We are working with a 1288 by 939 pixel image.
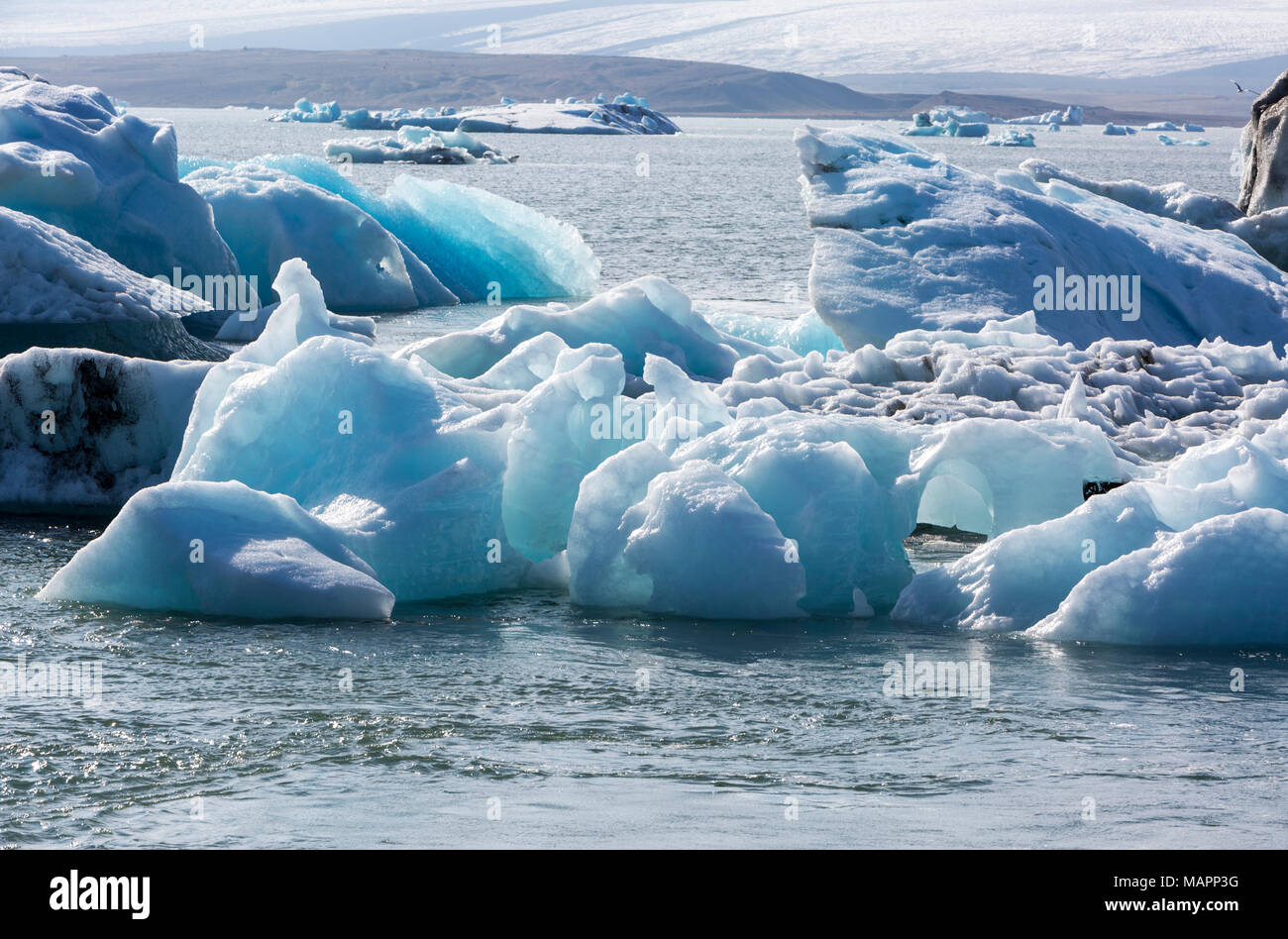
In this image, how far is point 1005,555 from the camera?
6.91 metres

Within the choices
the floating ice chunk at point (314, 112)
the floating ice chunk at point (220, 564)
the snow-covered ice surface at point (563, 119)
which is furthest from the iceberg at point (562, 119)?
the floating ice chunk at point (220, 564)

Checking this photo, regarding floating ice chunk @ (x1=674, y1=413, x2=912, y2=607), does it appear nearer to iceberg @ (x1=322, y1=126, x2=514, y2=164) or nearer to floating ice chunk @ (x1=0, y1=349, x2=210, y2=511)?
floating ice chunk @ (x1=0, y1=349, x2=210, y2=511)

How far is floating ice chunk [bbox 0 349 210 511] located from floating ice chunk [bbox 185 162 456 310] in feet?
25.7

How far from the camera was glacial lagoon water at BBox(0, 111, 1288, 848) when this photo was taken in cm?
432

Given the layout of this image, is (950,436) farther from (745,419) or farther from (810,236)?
(810,236)

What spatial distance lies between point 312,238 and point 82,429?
855 cm

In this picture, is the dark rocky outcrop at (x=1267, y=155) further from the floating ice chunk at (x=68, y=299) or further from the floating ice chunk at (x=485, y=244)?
the floating ice chunk at (x=68, y=299)

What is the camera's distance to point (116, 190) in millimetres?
14508

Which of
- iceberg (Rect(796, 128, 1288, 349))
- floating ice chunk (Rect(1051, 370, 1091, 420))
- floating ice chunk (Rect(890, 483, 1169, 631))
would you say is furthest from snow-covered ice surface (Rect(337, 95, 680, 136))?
floating ice chunk (Rect(890, 483, 1169, 631))

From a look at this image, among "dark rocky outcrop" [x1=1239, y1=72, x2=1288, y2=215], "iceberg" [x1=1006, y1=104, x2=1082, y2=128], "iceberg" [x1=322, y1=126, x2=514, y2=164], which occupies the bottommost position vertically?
"dark rocky outcrop" [x1=1239, y1=72, x2=1288, y2=215]

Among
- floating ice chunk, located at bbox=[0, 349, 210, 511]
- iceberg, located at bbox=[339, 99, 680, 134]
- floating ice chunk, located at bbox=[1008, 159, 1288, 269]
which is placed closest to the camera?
floating ice chunk, located at bbox=[0, 349, 210, 511]

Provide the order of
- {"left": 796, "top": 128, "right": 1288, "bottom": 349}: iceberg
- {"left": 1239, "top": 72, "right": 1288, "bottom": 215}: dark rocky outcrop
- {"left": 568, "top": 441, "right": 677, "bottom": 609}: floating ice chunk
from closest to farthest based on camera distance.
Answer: {"left": 568, "top": 441, "right": 677, "bottom": 609}: floating ice chunk, {"left": 796, "top": 128, "right": 1288, "bottom": 349}: iceberg, {"left": 1239, "top": 72, "right": 1288, "bottom": 215}: dark rocky outcrop

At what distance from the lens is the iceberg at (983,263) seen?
11.9 metres

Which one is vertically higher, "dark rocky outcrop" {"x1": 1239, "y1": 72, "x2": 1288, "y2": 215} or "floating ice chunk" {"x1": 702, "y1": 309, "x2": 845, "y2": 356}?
"dark rocky outcrop" {"x1": 1239, "y1": 72, "x2": 1288, "y2": 215}
